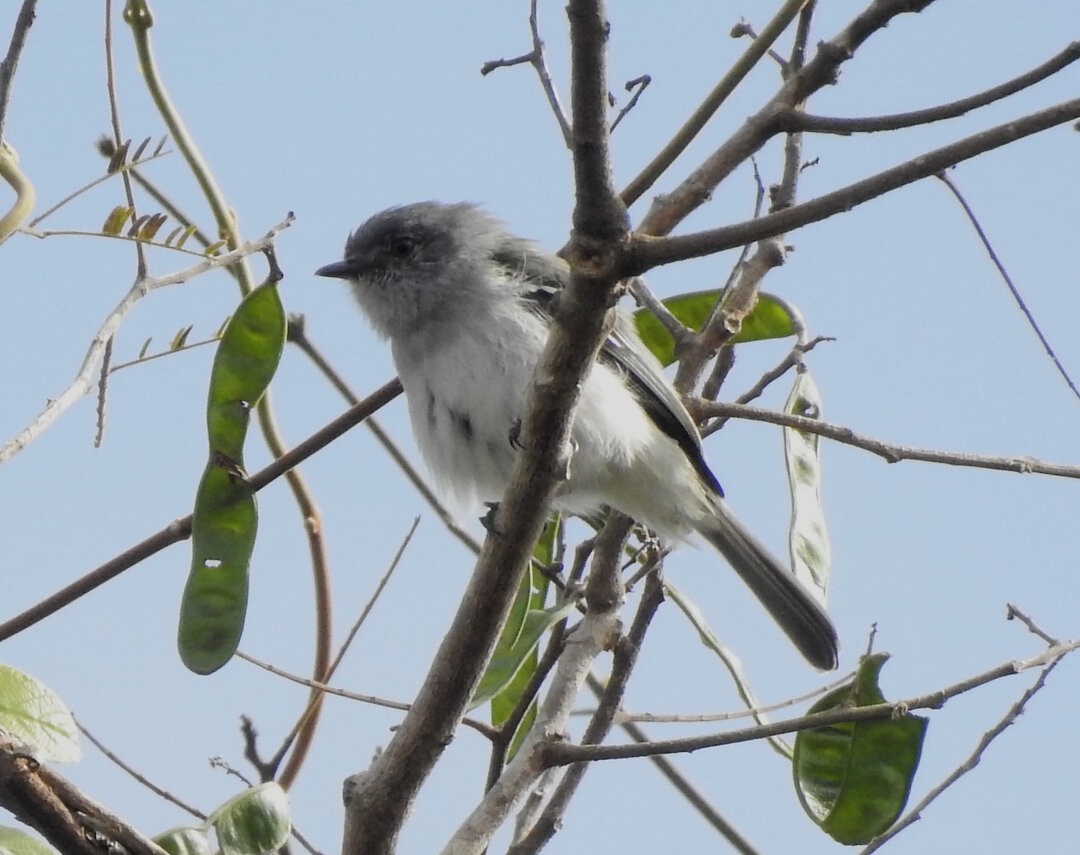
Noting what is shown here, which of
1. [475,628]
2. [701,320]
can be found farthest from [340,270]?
[475,628]

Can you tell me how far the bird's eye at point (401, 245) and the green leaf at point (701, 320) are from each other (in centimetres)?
78

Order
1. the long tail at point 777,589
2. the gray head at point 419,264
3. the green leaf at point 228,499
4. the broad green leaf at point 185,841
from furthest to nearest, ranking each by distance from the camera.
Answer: the gray head at point 419,264
the long tail at point 777,589
the green leaf at point 228,499
the broad green leaf at point 185,841

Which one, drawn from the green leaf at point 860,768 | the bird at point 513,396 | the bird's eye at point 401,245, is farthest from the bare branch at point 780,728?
the bird's eye at point 401,245

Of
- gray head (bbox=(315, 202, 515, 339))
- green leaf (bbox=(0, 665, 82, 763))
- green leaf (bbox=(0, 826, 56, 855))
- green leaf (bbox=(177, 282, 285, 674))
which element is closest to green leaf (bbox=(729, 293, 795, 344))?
gray head (bbox=(315, 202, 515, 339))

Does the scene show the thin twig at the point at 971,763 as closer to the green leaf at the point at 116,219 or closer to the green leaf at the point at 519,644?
the green leaf at the point at 519,644

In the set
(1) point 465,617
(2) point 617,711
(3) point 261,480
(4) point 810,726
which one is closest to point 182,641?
(3) point 261,480

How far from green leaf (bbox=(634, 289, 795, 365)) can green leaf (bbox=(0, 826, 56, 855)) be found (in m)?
2.05

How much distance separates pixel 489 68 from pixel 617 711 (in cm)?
151

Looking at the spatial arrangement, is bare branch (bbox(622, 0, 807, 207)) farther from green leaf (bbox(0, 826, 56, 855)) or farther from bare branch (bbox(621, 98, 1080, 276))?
green leaf (bbox(0, 826, 56, 855))

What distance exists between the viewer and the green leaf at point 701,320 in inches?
145

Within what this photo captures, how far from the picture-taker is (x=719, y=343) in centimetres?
329

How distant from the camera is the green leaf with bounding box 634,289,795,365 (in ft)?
12.1

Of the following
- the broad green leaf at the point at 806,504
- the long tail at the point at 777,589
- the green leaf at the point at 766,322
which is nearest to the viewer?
the broad green leaf at the point at 806,504

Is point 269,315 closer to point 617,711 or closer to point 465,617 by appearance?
point 465,617
